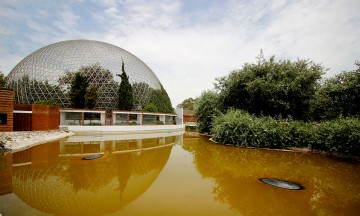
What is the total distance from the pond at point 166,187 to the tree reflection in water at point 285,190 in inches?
0.9

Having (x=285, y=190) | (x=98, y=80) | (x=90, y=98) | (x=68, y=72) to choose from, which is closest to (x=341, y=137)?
(x=285, y=190)

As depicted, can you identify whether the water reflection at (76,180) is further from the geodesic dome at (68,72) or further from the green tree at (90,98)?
the geodesic dome at (68,72)

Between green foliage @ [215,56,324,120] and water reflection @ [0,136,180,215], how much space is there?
12.1 m

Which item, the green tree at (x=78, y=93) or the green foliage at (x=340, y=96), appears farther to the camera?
the green tree at (x=78, y=93)

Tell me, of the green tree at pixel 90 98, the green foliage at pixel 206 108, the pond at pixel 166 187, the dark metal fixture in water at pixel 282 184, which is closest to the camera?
the pond at pixel 166 187

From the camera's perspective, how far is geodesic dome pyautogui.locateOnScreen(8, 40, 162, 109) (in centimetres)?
3195

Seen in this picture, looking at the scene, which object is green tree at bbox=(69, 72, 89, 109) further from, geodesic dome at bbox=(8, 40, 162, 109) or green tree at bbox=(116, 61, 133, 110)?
green tree at bbox=(116, 61, 133, 110)

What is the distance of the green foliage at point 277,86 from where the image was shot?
17.9m

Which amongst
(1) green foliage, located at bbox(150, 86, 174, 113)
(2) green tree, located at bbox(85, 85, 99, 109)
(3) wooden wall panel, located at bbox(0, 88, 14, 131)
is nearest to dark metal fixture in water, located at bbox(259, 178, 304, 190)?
(3) wooden wall panel, located at bbox(0, 88, 14, 131)

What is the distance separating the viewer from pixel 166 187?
636 cm

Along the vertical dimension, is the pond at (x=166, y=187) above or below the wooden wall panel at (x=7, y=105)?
below

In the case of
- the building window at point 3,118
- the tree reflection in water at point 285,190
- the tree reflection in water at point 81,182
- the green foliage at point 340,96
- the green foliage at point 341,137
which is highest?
the green foliage at point 340,96

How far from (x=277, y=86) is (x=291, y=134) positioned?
4369mm

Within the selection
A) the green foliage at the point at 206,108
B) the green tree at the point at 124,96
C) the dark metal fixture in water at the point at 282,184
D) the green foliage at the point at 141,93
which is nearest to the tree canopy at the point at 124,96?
the green tree at the point at 124,96
